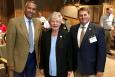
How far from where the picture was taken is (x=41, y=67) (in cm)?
318

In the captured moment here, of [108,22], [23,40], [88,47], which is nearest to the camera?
[88,47]

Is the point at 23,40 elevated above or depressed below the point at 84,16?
below

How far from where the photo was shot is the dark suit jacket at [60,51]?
302 centimetres

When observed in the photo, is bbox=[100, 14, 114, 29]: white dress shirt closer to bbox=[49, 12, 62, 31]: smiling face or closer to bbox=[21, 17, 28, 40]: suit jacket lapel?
bbox=[21, 17, 28, 40]: suit jacket lapel

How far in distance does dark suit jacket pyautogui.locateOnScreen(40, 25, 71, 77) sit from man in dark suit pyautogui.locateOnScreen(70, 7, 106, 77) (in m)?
0.15

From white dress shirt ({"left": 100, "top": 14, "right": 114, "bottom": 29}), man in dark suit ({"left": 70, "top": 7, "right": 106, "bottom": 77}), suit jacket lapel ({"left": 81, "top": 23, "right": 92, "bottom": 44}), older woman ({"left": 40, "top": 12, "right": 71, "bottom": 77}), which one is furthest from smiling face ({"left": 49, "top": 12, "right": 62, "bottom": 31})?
white dress shirt ({"left": 100, "top": 14, "right": 114, "bottom": 29})

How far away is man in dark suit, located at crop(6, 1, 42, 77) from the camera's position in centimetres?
323

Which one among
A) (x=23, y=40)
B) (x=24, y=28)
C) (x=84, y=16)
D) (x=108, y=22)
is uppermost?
(x=84, y=16)

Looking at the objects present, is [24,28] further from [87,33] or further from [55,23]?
[87,33]

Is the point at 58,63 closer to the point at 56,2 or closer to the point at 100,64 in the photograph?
the point at 100,64

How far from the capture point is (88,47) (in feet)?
10.2

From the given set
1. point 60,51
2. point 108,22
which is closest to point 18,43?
point 60,51

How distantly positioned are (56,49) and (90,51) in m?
0.42

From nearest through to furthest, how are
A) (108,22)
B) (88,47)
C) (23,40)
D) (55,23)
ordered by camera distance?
1. (55,23)
2. (88,47)
3. (23,40)
4. (108,22)
